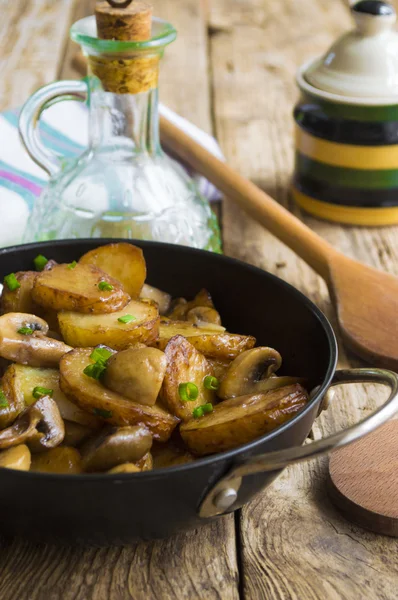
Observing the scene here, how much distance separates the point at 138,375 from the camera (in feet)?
3.37

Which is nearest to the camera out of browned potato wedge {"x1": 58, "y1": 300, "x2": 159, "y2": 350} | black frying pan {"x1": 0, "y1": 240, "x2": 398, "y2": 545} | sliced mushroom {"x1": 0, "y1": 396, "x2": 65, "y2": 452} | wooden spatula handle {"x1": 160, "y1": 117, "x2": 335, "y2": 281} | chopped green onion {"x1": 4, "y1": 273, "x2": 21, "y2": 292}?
black frying pan {"x1": 0, "y1": 240, "x2": 398, "y2": 545}

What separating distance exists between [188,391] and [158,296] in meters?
0.39

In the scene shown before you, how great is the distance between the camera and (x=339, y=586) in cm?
101

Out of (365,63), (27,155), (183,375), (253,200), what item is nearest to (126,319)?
(183,375)

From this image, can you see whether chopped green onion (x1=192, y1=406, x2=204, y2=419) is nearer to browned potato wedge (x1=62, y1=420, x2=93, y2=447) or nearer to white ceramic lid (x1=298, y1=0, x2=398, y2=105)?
browned potato wedge (x1=62, y1=420, x2=93, y2=447)

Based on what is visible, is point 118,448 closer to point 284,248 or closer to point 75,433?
point 75,433

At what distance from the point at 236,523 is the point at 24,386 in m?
0.34

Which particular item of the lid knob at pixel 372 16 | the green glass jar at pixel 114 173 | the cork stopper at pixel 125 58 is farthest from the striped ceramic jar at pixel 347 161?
the cork stopper at pixel 125 58

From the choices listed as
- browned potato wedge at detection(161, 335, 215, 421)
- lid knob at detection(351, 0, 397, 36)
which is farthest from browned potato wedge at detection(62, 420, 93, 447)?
lid knob at detection(351, 0, 397, 36)

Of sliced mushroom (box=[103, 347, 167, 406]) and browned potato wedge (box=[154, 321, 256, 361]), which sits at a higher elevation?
sliced mushroom (box=[103, 347, 167, 406])

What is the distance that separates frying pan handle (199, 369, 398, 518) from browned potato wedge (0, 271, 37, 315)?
0.49m

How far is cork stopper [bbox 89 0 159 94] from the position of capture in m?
1.46

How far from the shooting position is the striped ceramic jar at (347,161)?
1.91 m

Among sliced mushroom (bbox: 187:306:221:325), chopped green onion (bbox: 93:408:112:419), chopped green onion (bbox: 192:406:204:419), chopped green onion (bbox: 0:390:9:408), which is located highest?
chopped green onion (bbox: 93:408:112:419)
